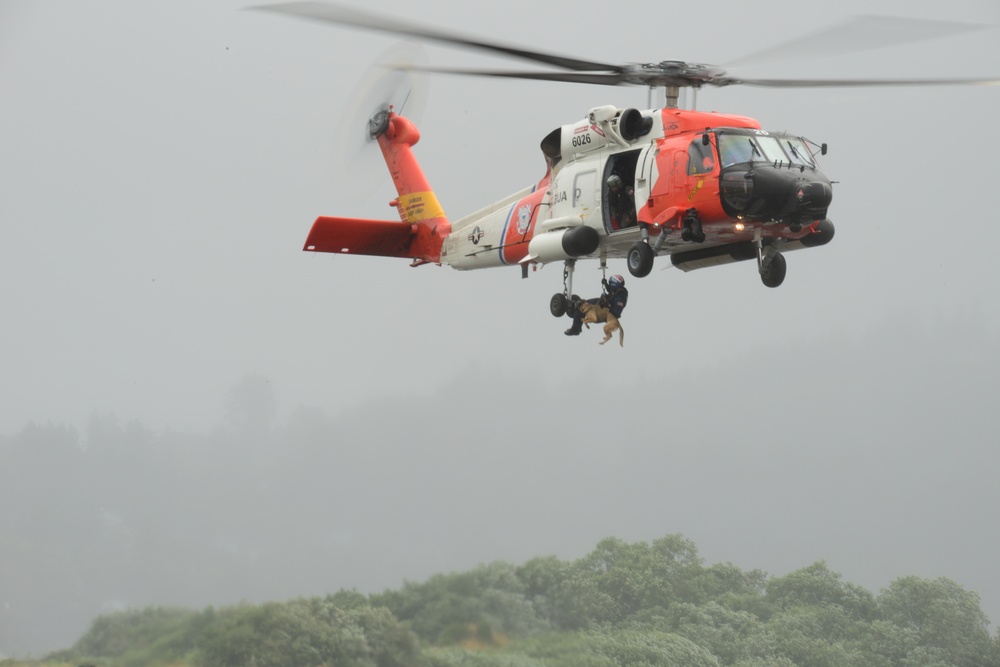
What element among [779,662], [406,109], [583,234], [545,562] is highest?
[406,109]

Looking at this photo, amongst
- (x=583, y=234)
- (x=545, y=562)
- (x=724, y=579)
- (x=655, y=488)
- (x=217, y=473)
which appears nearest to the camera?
(x=583, y=234)

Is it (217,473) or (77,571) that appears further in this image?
(217,473)

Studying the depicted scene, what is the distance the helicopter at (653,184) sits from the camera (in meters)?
16.6

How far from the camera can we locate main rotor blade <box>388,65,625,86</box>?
16484 mm

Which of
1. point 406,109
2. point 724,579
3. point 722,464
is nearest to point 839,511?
point 722,464

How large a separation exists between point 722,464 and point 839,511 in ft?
28.5

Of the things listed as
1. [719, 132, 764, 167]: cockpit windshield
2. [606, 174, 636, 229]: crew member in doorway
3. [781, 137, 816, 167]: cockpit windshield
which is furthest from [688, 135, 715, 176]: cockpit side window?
[606, 174, 636, 229]: crew member in doorway

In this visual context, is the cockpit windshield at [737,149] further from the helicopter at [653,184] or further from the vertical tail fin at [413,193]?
the vertical tail fin at [413,193]

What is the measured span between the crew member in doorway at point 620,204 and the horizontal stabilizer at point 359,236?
15.9 feet

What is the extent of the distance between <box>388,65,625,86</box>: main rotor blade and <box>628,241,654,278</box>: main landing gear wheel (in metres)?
2.23

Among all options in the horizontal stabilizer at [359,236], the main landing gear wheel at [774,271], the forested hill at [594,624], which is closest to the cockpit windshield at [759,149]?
the main landing gear wheel at [774,271]

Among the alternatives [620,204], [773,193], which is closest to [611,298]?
[620,204]

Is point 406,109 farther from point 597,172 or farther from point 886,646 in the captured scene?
point 886,646

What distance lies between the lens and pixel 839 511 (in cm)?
9350
